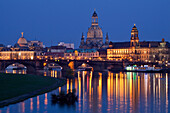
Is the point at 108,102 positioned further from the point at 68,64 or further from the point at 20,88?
the point at 68,64

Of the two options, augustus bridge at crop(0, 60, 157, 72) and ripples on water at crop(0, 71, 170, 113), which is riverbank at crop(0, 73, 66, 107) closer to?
ripples on water at crop(0, 71, 170, 113)

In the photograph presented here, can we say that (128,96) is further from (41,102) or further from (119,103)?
(41,102)

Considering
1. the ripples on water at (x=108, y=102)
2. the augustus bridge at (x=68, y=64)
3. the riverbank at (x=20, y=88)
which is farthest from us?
the augustus bridge at (x=68, y=64)

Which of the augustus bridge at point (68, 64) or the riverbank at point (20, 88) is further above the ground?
the augustus bridge at point (68, 64)

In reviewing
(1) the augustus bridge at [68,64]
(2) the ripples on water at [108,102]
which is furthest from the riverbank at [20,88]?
(1) the augustus bridge at [68,64]

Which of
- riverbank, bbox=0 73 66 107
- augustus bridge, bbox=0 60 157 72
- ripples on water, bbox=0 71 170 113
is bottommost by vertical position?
ripples on water, bbox=0 71 170 113

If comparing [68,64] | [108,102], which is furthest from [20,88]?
[68,64]

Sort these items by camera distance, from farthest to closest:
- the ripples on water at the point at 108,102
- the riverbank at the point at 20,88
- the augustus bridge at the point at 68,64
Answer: the augustus bridge at the point at 68,64 → the riverbank at the point at 20,88 → the ripples on water at the point at 108,102

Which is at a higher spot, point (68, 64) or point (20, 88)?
point (68, 64)

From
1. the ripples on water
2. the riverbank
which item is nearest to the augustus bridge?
the riverbank

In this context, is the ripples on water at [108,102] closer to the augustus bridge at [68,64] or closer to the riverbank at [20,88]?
the riverbank at [20,88]

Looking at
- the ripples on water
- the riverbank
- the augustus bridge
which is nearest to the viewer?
the ripples on water

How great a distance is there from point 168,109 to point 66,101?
47.0ft

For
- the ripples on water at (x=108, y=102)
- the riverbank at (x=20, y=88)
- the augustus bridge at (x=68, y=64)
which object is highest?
the augustus bridge at (x=68, y=64)
